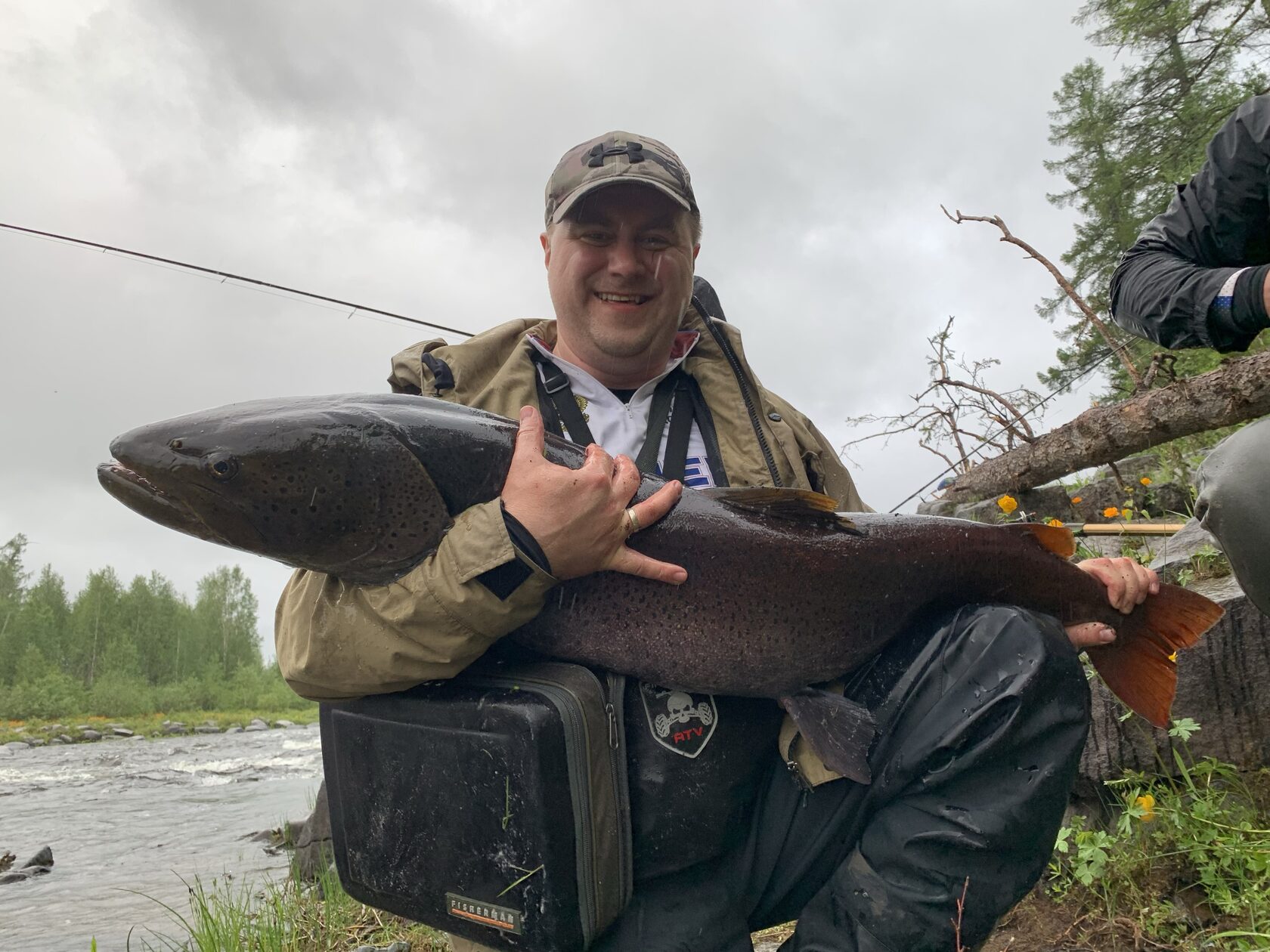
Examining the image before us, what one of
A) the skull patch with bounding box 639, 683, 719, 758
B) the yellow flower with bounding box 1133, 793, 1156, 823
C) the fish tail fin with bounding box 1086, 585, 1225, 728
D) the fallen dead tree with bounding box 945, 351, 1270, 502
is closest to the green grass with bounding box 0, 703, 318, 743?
the fallen dead tree with bounding box 945, 351, 1270, 502

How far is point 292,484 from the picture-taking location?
2027 mm

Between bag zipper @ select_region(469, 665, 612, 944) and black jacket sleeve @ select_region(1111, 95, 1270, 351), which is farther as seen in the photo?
black jacket sleeve @ select_region(1111, 95, 1270, 351)

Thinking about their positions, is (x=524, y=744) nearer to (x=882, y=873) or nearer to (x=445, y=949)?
(x=882, y=873)

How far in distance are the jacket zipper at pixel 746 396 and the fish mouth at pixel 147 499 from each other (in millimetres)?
1733

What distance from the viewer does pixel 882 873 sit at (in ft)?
6.77

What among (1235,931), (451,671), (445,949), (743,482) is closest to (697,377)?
(743,482)

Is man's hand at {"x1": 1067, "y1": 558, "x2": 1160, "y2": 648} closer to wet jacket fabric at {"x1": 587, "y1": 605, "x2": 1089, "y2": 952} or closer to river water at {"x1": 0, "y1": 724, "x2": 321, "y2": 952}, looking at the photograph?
wet jacket fabric at {"x1": 587, "y1": 605, "x2": 1089, "y2": 952}

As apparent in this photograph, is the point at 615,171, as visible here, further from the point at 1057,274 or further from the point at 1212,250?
the point at 1057,274

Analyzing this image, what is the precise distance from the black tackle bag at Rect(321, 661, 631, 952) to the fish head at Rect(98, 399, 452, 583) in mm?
421

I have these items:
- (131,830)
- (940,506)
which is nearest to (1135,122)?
(940,506)

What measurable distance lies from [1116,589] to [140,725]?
3686 centimetres

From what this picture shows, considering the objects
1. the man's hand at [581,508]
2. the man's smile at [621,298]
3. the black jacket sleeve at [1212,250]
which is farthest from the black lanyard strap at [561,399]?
the black jacket sleeve at [1212,250]

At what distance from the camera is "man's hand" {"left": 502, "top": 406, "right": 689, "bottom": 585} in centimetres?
201

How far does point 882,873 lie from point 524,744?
100 cm
